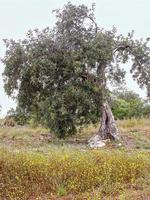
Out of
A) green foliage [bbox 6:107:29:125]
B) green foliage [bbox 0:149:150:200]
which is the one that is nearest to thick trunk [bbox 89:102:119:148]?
green foliage [bbox 6:107:29:125]

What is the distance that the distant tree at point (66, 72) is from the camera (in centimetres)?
1698

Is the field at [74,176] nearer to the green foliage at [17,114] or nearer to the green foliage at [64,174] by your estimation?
the green foliage at [64,174]

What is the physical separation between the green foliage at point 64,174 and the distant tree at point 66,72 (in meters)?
7.35

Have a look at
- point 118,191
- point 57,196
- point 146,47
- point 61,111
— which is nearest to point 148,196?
point 118,191

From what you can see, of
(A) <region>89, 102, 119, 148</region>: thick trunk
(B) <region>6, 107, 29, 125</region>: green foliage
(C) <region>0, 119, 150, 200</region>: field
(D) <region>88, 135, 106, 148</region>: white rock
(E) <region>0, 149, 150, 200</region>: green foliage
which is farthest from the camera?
(B) <region>6, 107, 29, 125</region>: green foliage

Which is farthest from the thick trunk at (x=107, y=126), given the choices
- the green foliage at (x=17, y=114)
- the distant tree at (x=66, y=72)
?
the green foliage at (x=17, y=114)

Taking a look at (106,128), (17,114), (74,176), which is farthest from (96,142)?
(74,176)

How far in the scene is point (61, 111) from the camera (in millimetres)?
16703

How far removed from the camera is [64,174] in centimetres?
879

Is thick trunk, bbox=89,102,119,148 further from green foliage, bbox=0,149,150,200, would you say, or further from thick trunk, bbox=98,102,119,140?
green foliage, bbox=0,149,150,200

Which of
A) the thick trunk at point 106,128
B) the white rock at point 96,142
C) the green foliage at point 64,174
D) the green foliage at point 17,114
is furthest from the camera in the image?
the green foliage at point 17,114

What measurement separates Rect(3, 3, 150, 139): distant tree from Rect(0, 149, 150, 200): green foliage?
735 cm

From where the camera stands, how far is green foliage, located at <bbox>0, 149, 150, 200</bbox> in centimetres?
851

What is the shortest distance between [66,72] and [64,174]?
8541mm
